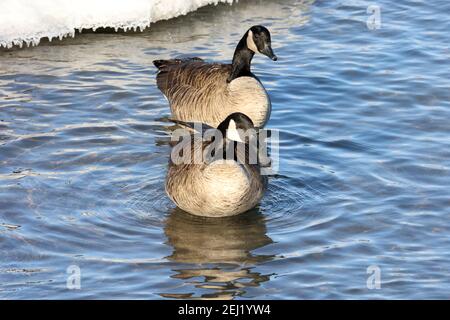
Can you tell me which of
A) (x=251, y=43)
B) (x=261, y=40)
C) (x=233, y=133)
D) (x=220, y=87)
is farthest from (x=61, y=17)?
(x=233, y=133)

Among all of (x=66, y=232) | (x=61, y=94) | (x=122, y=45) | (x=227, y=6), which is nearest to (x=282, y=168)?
(x=66, y=232)

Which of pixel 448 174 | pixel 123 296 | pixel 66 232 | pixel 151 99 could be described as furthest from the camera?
pixel 151 99

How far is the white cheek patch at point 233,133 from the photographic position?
9.48 metres

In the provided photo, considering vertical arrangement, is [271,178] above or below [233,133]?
below

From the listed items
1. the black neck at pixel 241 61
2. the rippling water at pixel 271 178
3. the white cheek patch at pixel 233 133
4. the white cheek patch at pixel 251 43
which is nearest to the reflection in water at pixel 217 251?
the rippling water at pixel 271 178

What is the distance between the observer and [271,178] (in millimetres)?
10664

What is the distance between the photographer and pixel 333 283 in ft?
27.0

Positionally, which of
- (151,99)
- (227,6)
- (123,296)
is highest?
(227,6)

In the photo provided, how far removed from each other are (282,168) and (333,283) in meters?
2.87

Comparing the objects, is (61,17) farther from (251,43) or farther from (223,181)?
(223,181)

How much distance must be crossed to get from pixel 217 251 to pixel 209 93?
3.59 metres

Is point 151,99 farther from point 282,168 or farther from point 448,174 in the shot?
point 448,174

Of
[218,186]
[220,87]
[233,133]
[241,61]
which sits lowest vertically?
[218,186]

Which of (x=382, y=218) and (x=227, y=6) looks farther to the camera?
(x=227, y=6)
